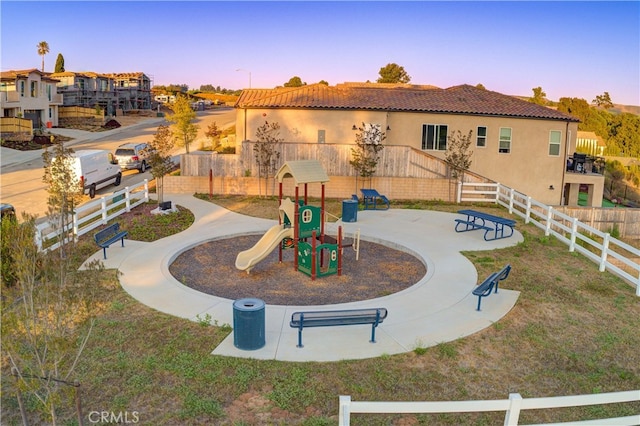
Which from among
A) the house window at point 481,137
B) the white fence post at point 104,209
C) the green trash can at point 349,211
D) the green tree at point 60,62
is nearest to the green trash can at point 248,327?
the white fence post at point 104,209

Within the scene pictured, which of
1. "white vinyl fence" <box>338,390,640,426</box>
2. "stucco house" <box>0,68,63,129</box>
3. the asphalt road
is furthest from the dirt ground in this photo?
"stucco house" <box>0,68,63,129</box>

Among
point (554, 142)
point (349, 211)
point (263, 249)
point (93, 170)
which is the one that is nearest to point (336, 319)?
point (263, 249)

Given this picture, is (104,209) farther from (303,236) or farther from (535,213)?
(535,213)

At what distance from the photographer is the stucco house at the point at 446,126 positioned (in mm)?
27922

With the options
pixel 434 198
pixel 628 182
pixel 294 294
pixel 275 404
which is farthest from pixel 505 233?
pixel 628 182

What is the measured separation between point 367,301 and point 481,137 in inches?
764

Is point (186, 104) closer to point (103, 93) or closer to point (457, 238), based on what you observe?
point (457, 238)

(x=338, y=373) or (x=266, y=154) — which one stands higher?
(x=266, y=154)

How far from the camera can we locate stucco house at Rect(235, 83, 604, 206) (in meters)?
27.9

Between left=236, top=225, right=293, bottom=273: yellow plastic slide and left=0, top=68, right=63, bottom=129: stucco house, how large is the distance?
4028 cm

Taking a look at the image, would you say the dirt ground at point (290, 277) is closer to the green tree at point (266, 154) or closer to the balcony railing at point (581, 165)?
the green tree at point (266, 154)

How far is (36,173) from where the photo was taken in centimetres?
3102

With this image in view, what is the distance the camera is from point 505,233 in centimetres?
1912

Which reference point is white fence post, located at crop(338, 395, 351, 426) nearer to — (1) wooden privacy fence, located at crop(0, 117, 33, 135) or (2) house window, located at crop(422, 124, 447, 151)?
(2) house window, located at crop(422, 124, 447, 151)
